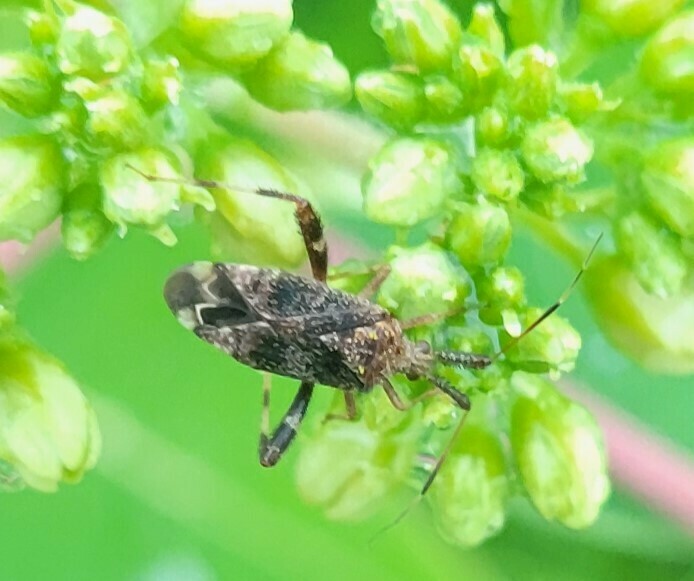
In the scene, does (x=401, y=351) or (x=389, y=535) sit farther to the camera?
(x=389, y=535)

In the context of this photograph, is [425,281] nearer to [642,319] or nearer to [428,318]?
[428,318]

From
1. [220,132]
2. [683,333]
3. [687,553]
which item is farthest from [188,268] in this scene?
[687,553]

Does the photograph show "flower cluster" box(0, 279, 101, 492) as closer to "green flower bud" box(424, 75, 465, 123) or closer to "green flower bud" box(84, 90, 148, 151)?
"green flower bud" box(84, 90, 148, 151)

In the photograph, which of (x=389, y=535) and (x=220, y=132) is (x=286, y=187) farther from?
(x=389, y=535)

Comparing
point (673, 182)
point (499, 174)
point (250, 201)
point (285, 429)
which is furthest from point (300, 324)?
point (673, 182)

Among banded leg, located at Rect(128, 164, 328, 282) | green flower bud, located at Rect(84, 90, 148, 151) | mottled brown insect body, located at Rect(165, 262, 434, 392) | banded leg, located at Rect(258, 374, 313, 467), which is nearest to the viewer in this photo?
green flower bud, located at Rect(84, 90, 148, 151)

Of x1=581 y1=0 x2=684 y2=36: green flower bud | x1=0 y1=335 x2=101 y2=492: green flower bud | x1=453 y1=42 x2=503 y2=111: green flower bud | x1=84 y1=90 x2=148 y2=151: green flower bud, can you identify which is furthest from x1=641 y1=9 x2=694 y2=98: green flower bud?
x1=0 y1=335 x2=101 y2=492: green flower bud
